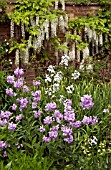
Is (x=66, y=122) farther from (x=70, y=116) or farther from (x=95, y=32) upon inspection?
(x=95, y=32)

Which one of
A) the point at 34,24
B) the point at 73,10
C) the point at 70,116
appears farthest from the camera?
the point at 73,10

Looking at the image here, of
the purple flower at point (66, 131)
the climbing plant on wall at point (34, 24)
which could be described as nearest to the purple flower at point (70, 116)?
the purple flower at point (66, 131)

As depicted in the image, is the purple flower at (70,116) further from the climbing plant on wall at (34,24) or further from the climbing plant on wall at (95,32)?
the climbing plant on wall at (95,32)

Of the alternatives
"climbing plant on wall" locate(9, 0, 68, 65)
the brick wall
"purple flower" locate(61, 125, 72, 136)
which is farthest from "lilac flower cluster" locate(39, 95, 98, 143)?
the brick wall

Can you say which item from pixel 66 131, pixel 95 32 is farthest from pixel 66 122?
pixel 95 32

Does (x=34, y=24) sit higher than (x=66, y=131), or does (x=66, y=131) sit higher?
(x=34, y=24)

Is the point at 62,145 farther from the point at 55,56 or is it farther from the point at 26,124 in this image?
the point at 55,56

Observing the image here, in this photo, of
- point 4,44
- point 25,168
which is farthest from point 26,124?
point 4,44

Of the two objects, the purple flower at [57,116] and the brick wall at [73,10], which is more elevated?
the brick wall at [73,10]

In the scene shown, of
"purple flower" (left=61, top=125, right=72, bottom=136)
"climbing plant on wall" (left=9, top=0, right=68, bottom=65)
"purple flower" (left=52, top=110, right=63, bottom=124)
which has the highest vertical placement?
"climbing plant on wall" (left=9, top=0, right=68, bottom=65)

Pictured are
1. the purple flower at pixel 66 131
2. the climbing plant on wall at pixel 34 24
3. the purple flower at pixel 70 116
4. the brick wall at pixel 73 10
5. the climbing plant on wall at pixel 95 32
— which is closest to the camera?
the purple flower at pixel 66 131

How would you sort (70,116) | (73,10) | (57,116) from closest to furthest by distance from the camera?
(70,116)
(57,116)
(73,10)

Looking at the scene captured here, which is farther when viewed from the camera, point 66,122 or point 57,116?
point 66,122

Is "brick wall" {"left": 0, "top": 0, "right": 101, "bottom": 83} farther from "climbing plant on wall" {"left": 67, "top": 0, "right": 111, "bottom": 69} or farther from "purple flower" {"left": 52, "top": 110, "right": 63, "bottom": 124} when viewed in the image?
"purple flower" {"left": 52, "top": 110, "right": 63, "bottom": 124}
